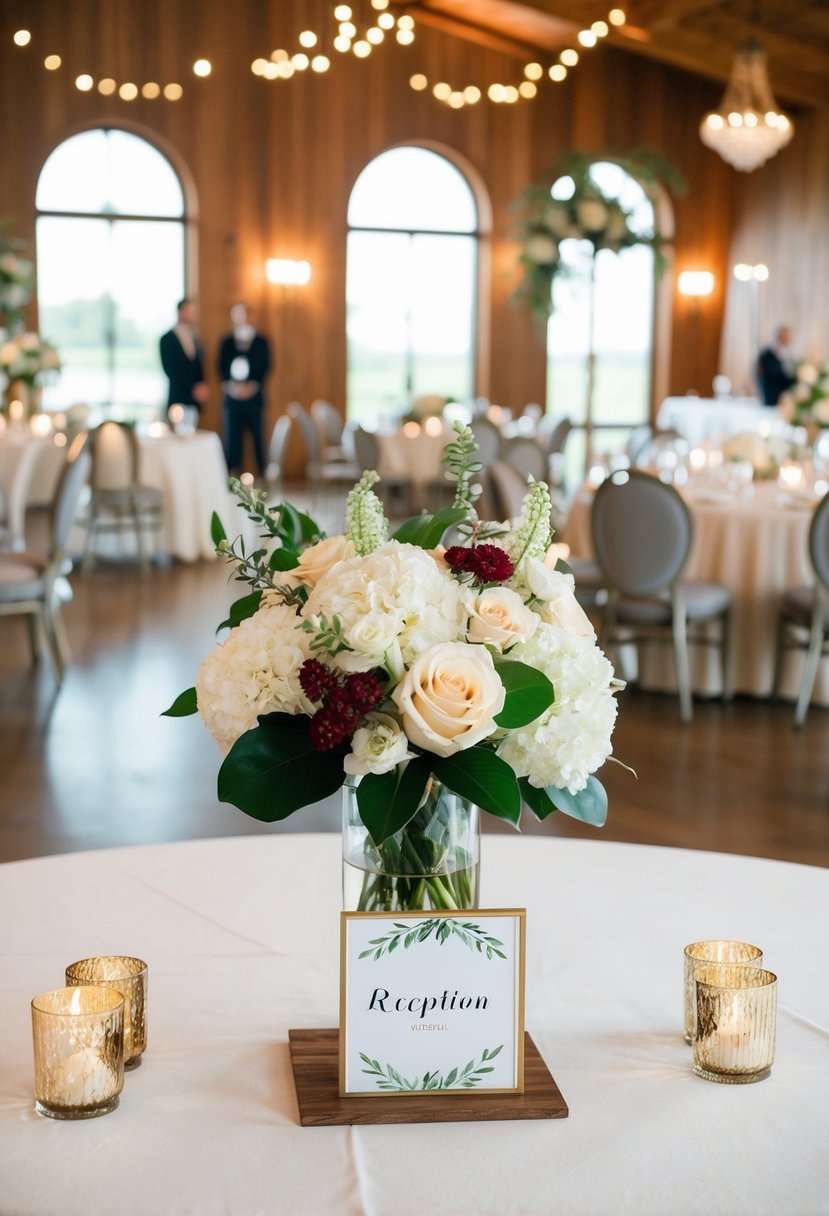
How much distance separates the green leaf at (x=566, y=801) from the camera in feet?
4.23

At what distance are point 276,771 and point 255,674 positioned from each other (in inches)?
3.3

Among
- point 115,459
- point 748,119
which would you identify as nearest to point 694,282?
point 748,119

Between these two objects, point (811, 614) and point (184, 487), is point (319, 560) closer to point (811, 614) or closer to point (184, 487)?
point (811, 614)

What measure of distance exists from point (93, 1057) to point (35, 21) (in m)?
13.6

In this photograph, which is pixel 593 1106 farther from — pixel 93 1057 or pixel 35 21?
pixel 35 21

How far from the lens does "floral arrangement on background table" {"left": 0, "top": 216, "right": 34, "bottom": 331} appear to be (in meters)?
11.3

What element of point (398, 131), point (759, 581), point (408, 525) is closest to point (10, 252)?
point (398, 131)

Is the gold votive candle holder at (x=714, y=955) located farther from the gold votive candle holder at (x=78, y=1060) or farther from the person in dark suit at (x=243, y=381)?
the person in dark suit at (x=243, y=381)

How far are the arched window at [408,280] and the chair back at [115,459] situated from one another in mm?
6076

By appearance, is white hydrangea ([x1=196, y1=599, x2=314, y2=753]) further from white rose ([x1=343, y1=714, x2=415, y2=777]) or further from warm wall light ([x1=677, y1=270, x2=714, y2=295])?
warm wall light ([x1=677, y1=270, x2=714, y2=295])

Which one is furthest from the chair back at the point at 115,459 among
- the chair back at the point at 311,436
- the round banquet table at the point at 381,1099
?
the round banquet table at the point at 381,1099

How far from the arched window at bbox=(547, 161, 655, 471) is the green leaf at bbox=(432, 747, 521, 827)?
15.6 metres

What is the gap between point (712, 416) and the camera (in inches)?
583

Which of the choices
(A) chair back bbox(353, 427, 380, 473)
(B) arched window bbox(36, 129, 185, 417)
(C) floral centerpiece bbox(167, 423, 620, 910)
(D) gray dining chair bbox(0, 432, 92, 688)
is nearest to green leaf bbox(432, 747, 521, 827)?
(C) floral centerpiece bbox(167, 423, 620, 910)
